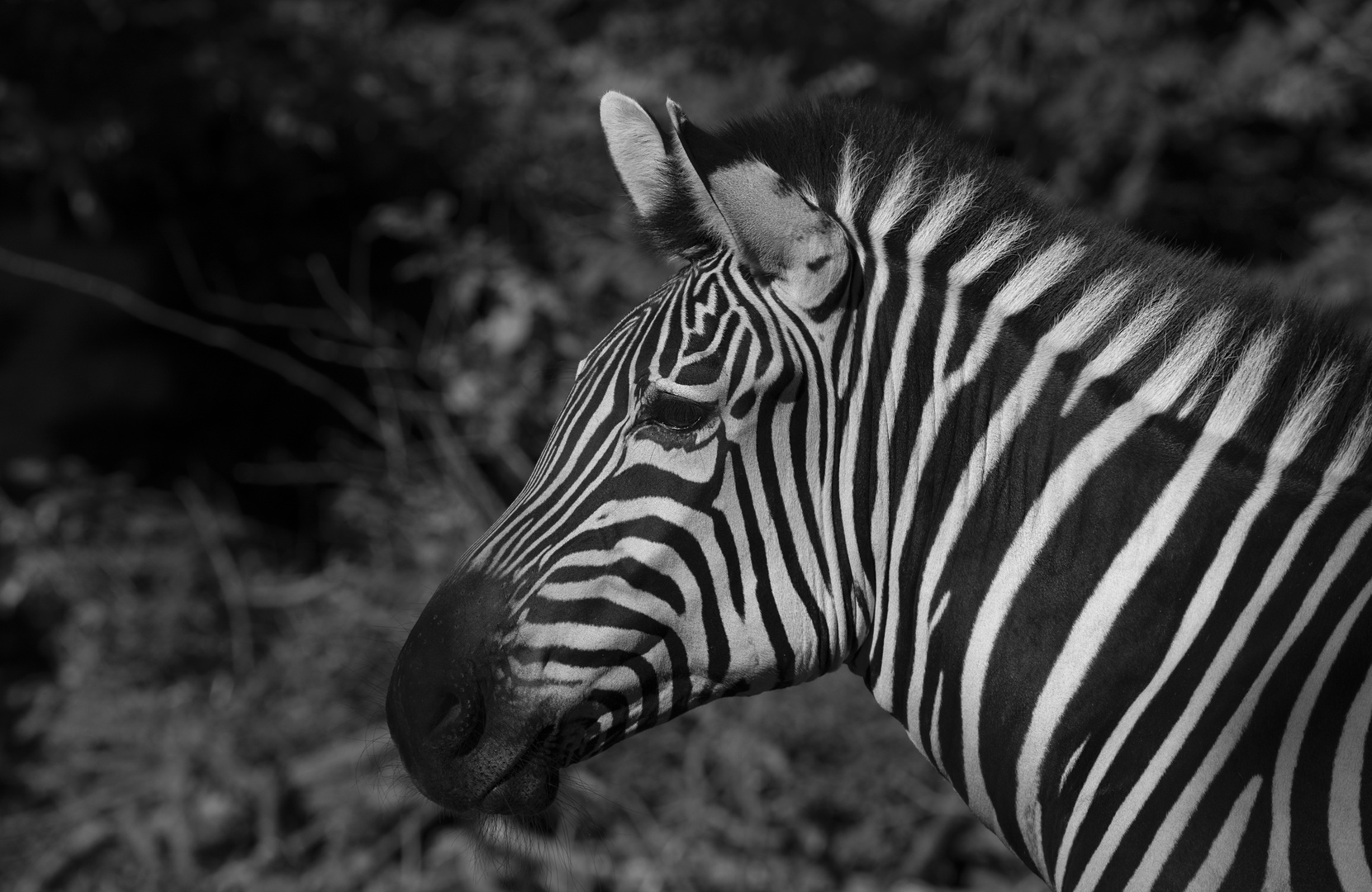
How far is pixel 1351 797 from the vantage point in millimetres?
1469

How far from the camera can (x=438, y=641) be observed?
1795mm

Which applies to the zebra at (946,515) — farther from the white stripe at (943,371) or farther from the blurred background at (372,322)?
the blurred background at (372,322)

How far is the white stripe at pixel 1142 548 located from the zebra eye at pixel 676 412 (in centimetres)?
65

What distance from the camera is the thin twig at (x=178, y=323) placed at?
6.23 meters

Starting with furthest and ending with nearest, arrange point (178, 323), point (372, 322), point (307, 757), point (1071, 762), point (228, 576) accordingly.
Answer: point (372, 322) → point (178, 323) → point (228, 576) → point (307, 757) → point (1071, 762)

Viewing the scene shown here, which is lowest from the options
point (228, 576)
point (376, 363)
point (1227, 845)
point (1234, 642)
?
point (228, 576)

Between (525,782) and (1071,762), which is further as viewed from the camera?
(525,782)

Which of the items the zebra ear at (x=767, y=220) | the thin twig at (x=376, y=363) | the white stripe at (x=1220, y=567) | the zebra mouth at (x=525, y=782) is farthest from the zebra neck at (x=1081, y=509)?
the thin twig at (x=376, y=363)

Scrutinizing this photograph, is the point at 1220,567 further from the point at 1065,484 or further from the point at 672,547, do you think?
the point at 672,547

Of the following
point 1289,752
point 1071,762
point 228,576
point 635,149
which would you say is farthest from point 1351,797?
point 228,576

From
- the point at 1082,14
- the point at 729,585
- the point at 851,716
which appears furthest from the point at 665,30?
the point at 729,585

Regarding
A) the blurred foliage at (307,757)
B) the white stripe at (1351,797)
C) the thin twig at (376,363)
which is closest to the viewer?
the white stripe at (1351,797)

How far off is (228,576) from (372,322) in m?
1.83

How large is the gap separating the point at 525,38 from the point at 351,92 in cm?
115
